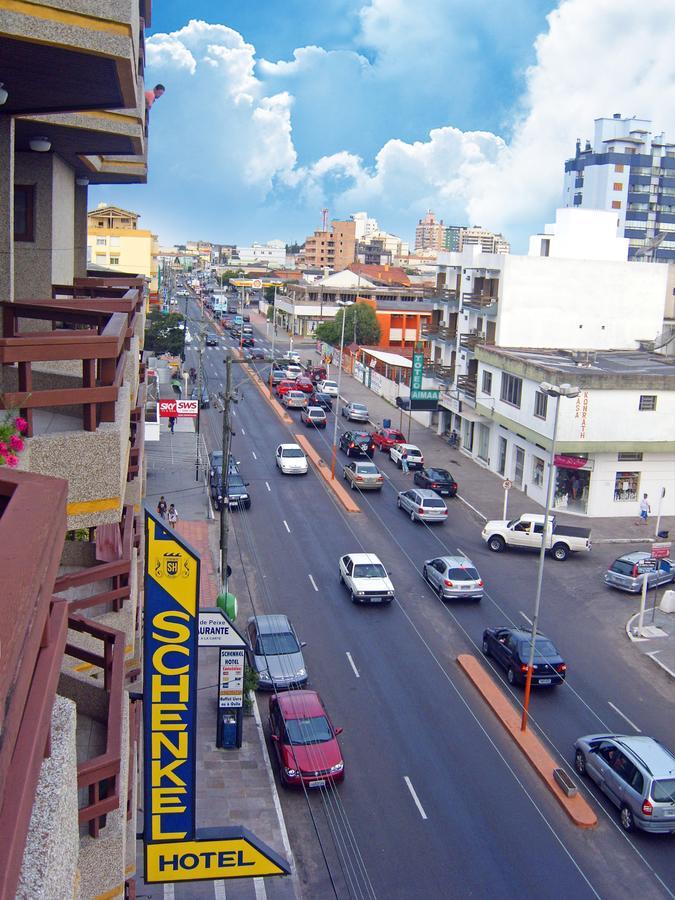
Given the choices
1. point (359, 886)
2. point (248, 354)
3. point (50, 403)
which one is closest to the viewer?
point (50, 403)

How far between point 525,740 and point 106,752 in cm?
1672

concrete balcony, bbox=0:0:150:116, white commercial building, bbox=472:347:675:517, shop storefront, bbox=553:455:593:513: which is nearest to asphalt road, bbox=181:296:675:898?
shop storefront, bbox=553:455:593:513

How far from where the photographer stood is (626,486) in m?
42.2

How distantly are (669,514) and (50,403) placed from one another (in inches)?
1562

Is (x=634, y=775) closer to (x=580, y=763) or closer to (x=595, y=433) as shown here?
(x=580, y=763)

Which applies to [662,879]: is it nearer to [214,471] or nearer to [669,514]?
[669,514]

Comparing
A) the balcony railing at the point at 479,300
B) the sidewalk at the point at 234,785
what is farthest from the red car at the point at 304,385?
the sidewalk at the point at 234,785

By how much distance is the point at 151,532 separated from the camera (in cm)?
990

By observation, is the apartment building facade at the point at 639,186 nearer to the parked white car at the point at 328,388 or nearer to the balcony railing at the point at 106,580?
the parked white car at the point at 328,388

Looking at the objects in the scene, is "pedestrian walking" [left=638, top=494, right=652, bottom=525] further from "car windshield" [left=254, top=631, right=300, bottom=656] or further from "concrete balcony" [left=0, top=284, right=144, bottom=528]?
"concrete balcony" [left=0, top=284, right=144, bottom=528]

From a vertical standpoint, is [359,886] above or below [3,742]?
below

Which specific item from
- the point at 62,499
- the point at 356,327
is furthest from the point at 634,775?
the point at 356,327

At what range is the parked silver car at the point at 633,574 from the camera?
3256cm

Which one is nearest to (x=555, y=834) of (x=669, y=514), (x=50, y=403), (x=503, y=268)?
(x=50, y=403)
